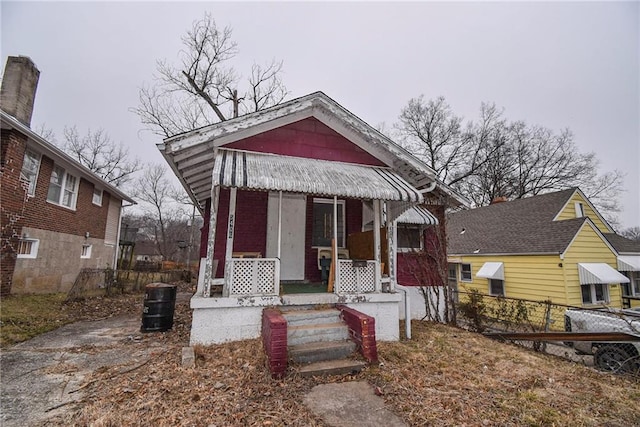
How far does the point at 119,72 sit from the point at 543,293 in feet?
88.0

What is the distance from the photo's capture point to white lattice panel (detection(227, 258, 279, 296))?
5.64 metres

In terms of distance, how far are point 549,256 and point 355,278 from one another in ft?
36.5

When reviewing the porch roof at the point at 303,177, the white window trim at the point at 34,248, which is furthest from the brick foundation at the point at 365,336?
the white window trim at the point at 34,248

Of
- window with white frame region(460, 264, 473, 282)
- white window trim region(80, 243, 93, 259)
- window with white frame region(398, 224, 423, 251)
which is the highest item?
window with white frame region(398, 224, 423, 251)

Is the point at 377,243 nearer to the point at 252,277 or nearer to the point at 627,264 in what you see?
the point at 252,277

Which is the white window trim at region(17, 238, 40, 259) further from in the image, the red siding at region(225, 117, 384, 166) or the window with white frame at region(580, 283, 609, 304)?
the window with white frame at region(580, 283, 609, 304)

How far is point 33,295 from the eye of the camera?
9453 millimetres

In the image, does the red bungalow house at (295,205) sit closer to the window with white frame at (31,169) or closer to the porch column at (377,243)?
the porch column at (377,243)

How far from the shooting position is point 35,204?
997cm

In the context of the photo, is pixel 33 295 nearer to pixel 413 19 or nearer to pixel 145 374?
pixel 145 374

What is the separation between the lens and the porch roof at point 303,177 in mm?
5395

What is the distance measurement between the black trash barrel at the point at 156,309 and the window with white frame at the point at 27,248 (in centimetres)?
636

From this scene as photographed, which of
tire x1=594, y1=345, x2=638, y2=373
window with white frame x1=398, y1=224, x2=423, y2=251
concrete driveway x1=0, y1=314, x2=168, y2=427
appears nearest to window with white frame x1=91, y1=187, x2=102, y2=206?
concrete driveway x1=0, y1=314, x2=168, y2=427

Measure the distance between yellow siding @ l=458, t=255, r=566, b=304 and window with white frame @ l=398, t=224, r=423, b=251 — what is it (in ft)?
22.2
